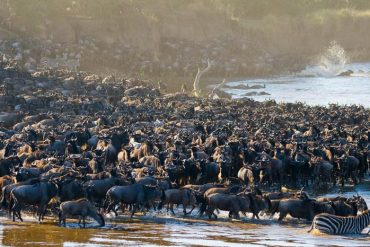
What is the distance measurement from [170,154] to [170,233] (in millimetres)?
6015

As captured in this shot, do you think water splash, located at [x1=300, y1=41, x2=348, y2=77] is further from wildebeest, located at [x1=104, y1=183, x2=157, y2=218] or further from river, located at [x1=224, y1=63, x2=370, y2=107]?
wildebeest, located at [x1=104, y1=183, x2=157, y2=218]

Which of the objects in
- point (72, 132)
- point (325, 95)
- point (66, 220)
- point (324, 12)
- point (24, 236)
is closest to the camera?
point (24, 236)

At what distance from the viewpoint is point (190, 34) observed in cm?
7575

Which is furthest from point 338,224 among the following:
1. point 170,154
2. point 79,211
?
point 170,154

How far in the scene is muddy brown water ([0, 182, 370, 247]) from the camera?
16.2 metres

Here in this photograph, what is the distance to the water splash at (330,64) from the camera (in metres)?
71.3

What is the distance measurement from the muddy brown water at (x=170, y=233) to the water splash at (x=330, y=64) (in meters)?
52.9

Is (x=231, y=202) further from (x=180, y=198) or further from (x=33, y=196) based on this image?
(x=33, y=196)

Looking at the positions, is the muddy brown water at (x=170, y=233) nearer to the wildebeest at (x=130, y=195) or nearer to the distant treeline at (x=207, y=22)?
the wildebeest at (x=130, y=195)

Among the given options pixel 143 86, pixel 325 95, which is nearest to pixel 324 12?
pixel 325 95

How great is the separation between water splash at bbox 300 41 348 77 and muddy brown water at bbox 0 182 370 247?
52.9m

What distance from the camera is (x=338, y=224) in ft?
56.7

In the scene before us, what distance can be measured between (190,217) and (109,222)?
5.71 feet

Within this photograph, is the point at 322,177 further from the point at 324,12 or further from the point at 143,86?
the point at 324,12
